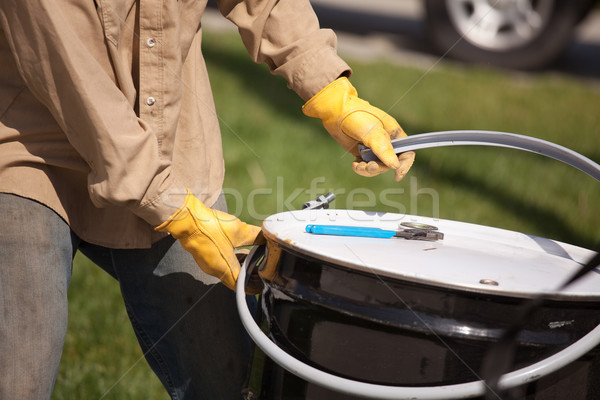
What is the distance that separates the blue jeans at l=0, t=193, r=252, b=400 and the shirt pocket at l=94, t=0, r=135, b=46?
321 millimetres

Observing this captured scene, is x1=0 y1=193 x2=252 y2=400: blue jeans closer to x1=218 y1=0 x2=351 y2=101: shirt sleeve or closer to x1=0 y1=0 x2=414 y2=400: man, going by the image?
x1=0 y1=0 x2=414 y2=400: man

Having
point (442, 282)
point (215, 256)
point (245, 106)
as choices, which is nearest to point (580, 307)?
point (442, 282)

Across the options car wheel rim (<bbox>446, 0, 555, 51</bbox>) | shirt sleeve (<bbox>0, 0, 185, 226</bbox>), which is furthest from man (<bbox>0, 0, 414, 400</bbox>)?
car wheel rim (<bbox>446, 0, 555, 51</bbox>)

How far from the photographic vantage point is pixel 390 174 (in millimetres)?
3893

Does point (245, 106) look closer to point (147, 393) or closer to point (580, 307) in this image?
point (147, 393)

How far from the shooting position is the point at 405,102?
4738 millimetres

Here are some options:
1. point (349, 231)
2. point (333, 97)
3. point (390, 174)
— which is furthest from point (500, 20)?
point (349, 231)

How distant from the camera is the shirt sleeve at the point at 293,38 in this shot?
1434mm

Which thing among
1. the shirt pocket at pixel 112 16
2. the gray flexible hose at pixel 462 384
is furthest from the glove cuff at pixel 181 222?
the shirt pocket at pixel 112 16

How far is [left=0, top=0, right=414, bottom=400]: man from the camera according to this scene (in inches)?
44.5

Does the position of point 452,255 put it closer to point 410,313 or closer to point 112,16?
point 410,313

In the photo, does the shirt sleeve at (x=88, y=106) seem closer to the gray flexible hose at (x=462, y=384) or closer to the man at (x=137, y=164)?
the man at (x=137, y=164)

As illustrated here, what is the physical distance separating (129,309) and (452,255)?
2.25 ft

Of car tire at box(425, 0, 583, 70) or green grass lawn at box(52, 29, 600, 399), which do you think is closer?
green grass lawn at box(52, 29, 600, 399)
